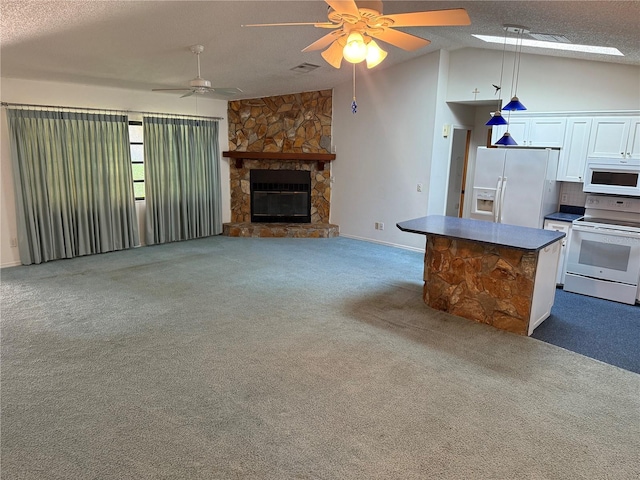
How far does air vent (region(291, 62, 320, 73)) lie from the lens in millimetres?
5520

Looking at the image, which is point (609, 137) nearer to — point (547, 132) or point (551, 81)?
point (547, 132)

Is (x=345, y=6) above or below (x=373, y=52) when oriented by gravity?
above

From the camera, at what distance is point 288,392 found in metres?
2.73

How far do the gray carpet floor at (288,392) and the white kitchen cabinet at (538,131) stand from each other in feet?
8.03

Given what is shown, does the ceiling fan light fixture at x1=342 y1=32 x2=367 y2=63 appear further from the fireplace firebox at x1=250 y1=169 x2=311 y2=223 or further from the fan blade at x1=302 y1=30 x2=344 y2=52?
the fireplace firebox at x1=250 y1=169 x2=311 y2=223

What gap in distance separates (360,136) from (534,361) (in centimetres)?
475

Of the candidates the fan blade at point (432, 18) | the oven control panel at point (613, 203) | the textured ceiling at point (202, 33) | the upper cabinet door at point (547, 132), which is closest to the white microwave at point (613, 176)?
the oven control panel at point (613, 203)

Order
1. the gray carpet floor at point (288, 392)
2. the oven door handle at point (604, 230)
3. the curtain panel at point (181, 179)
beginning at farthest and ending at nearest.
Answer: the curtain panel at point (181, 179) → the oven door handle at point (604, 230) → the gray carpet floor at point (288, 392)

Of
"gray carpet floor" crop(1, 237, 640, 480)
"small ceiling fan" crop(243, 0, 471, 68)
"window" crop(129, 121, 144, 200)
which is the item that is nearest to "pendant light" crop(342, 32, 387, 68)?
"small ceiling fan" crop(243, 0, 471, 68)

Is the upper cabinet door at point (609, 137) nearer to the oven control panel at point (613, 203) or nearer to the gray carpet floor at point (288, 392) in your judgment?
the oven control panel at point (613, 203)

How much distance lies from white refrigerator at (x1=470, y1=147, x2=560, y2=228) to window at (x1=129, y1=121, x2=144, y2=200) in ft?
16.6

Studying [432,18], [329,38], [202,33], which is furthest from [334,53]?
[202,33]

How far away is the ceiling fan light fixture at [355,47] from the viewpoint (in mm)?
2537

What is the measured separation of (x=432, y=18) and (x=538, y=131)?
3.28 metres
